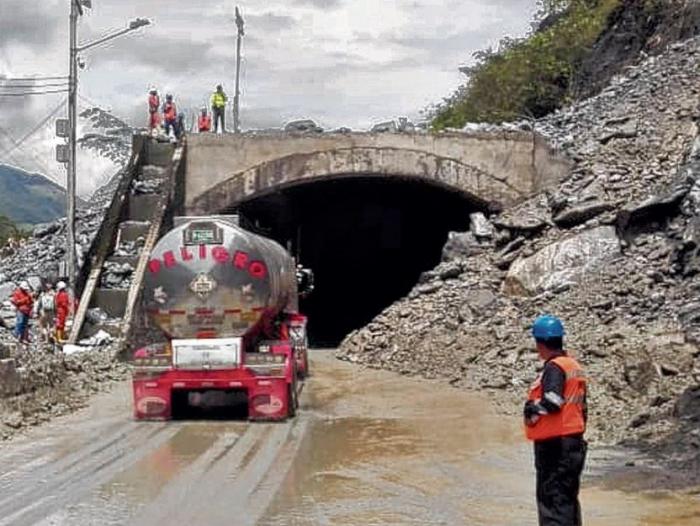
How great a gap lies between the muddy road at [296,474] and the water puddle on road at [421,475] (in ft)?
0.07

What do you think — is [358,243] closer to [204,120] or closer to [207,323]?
[204,120]

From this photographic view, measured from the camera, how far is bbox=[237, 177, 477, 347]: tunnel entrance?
4384 centimetres

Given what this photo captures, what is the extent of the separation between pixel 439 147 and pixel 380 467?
62.3 feet

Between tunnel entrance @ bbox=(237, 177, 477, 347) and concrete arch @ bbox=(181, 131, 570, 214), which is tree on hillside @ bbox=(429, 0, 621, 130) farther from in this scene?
concrete arch @ bbox=(181, 131, 570, 214)

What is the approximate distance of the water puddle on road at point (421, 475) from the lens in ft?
40.8

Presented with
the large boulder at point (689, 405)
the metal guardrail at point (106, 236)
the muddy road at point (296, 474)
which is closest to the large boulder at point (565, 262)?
the muddy road at point (296, 474)

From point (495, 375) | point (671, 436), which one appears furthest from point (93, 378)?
point (671, 436)

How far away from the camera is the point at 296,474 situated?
14797mm

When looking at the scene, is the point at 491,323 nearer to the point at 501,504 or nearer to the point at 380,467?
the point at 380,467

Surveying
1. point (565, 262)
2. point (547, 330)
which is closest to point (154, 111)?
point (565, 262)

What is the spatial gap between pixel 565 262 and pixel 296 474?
590 inches

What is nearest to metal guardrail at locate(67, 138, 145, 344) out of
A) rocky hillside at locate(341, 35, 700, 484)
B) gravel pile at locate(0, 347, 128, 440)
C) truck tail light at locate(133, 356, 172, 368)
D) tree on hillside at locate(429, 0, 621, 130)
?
gravel pile at locate(0, 347, 128, 440)

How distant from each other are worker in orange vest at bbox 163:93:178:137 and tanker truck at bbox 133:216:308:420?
61.2 feet

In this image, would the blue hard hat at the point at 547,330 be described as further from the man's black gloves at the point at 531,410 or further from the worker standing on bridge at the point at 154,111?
the worker standing on bridge at the point at 154,111
